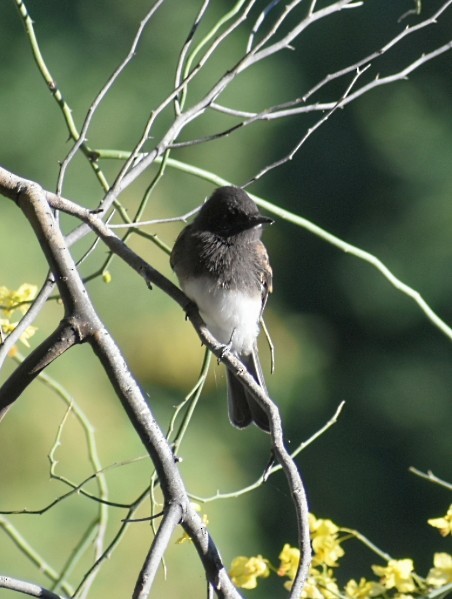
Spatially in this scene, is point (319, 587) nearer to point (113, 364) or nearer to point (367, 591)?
point (367, 591)

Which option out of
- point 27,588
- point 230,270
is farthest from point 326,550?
point 230,270

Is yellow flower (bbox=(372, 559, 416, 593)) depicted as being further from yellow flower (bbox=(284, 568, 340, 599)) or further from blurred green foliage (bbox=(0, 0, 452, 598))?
blurred green foliage (bbox=(0, 0, 452, 598))

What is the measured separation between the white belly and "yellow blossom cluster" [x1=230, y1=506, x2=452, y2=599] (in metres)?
0.84

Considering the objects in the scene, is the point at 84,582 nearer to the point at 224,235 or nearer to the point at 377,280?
the point at 224,235

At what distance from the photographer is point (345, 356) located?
852cm

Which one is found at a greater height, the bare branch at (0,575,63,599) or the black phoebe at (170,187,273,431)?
the black phoebe at (170,187,273,431)

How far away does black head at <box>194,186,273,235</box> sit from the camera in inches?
123

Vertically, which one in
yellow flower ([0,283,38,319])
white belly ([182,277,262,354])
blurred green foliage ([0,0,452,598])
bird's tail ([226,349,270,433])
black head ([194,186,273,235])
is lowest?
yellow flower ([0,283,38,319])

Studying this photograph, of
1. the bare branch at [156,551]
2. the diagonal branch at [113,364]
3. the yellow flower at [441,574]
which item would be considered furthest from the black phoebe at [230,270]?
the bare branch at [156,551]

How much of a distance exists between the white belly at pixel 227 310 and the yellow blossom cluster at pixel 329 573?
839 millimetres

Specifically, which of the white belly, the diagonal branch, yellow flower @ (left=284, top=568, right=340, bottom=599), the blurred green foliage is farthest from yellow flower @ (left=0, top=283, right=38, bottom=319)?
the blurred green foliage

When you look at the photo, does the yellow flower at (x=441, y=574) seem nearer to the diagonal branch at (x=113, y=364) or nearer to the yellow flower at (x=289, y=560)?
the yellow flower at (x=289, y=560)

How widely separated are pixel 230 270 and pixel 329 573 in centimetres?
113

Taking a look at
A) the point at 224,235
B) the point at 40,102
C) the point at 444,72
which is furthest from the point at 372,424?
the point at 224,235
